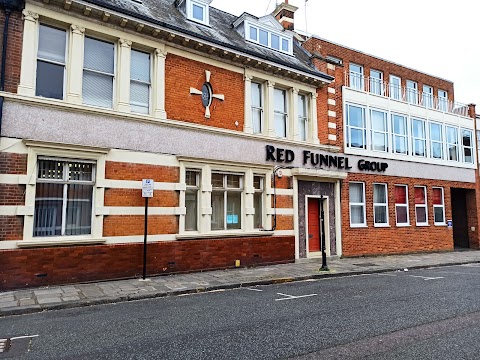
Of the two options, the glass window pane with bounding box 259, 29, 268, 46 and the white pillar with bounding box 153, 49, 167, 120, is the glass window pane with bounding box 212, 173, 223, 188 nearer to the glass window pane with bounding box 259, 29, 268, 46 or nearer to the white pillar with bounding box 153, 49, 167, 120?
the white pillar with bounding box 153, 49, 167, 120

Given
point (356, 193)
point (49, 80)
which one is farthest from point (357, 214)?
point (49, 80)

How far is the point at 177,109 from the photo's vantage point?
1238 centimetres

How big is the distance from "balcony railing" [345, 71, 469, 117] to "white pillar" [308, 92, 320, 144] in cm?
273

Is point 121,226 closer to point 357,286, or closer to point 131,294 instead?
point 131,294

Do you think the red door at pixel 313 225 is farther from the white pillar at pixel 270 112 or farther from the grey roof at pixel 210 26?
the grey roof at pixel 210 26

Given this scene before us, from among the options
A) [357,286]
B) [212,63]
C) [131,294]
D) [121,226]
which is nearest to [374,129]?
[212,63]

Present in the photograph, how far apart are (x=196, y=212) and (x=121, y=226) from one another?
2.70 metres

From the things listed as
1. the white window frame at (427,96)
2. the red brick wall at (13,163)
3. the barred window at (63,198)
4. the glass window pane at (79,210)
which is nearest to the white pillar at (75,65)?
the barred window at (63,198)

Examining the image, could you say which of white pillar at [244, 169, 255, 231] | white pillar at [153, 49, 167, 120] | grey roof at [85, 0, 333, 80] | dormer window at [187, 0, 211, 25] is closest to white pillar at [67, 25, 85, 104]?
grey roof at [85, 0, 333, 80]

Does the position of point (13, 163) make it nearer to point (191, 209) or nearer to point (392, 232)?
point (191, 209)

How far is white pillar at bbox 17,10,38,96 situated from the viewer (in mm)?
9828

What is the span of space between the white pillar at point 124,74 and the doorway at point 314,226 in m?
8.27

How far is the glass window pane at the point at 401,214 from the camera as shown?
1886 cm

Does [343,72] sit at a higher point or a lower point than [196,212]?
higher
